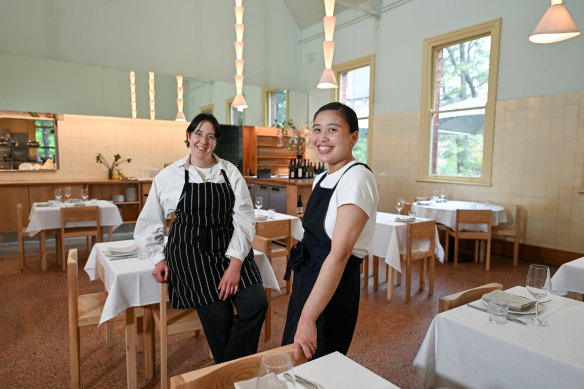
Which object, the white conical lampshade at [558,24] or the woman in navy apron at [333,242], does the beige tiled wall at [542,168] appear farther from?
the woman in navy apron at [333,242]

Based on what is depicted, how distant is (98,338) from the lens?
3.26m

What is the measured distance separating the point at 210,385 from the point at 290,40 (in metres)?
9.75

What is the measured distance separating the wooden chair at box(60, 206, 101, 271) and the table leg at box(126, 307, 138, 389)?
3.11m

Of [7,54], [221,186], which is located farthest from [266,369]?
[7,54]

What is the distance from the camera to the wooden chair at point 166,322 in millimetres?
2324

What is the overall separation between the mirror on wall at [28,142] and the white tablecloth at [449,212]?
666cm

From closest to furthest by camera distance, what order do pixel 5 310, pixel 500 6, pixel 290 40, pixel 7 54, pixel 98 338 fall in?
1. pixel 98 338
2. pixel 5 310
3. pixel 500 6
4. pixel 7 54
5. pixel 290 40

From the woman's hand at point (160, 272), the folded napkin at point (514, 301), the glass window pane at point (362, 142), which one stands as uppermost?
the glass window pane at point (362, 142)

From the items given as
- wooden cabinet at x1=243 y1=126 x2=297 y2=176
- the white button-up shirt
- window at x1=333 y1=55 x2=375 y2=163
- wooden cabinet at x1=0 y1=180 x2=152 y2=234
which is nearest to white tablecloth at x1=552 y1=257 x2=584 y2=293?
the white button-up shirt

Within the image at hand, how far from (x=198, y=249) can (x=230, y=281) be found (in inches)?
10.8

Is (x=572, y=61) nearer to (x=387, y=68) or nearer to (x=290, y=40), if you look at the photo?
(x=387, y=68)

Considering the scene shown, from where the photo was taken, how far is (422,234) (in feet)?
13.7

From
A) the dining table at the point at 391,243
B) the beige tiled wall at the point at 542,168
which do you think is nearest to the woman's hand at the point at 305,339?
the dining table at the point at 391,243

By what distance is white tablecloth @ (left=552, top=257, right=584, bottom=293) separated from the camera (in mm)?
2605
